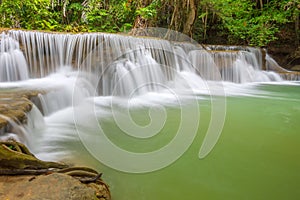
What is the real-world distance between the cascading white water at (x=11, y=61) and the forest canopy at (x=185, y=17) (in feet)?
13.4

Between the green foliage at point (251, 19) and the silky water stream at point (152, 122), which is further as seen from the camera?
the green foliage at point (251, 19)

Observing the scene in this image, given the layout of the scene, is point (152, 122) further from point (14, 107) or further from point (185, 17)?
point (185, 17)

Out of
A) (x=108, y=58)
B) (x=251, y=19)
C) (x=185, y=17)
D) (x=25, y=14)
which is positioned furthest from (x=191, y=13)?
(x=25, y=14)

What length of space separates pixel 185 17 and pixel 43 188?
1066cm

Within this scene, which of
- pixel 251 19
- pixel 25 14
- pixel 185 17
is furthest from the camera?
pixel 251 19

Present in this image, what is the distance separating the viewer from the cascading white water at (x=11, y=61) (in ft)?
17.8

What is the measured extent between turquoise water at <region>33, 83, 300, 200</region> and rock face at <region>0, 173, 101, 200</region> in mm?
468

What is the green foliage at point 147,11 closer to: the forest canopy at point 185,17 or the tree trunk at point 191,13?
the forest canopy at point 185,17

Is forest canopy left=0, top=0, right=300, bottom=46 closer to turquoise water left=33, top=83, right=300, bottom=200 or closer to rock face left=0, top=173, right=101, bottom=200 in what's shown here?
turquoise water left=33, top=83, right=300, bottom=200

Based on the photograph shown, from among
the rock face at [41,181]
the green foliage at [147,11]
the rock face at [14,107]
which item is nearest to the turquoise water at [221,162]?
the rock face at [41,181]

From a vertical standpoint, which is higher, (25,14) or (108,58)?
(25,14)

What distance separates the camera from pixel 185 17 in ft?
36.3

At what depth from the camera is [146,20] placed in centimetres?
1091

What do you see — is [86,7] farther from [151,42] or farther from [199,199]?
[199,199]
